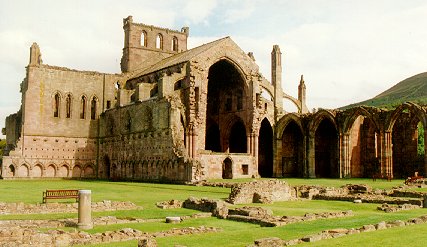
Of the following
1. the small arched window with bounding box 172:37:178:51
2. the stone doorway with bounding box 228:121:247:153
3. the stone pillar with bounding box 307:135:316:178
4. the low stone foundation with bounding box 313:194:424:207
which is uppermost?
the small arched window with bounding box 172:37:178:51

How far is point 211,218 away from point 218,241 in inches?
217

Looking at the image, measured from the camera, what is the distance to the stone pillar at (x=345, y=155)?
156 ft

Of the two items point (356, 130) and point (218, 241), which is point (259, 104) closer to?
point (356, 130)

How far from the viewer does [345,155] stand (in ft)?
156

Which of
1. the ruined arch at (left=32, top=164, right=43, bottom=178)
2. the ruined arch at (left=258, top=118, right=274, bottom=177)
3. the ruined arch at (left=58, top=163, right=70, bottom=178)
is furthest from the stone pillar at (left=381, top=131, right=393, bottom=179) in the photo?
the ruined arch at (left=32, top=164, right=43, bottom=178)

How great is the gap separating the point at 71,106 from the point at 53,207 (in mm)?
36557

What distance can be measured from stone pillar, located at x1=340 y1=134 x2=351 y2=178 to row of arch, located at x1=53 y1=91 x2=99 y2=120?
26405mm

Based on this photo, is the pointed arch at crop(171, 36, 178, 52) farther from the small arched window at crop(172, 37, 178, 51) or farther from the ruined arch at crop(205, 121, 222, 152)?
the ruined arch at crop(205, 121, 222, 152)

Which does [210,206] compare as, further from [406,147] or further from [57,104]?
[57,104]

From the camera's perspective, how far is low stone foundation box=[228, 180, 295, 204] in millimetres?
24391

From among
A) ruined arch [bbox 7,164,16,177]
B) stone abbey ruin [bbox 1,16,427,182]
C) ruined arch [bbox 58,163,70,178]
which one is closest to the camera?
stone abbey ruin [bbox 1,16,427,182]

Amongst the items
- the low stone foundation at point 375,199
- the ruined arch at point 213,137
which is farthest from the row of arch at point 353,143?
the low stone foundation at point 375,199

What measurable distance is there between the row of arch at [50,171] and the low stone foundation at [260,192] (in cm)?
3215

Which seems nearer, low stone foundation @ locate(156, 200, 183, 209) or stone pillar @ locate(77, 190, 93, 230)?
stone pillar @ locate(77, 190, 93, 230)
